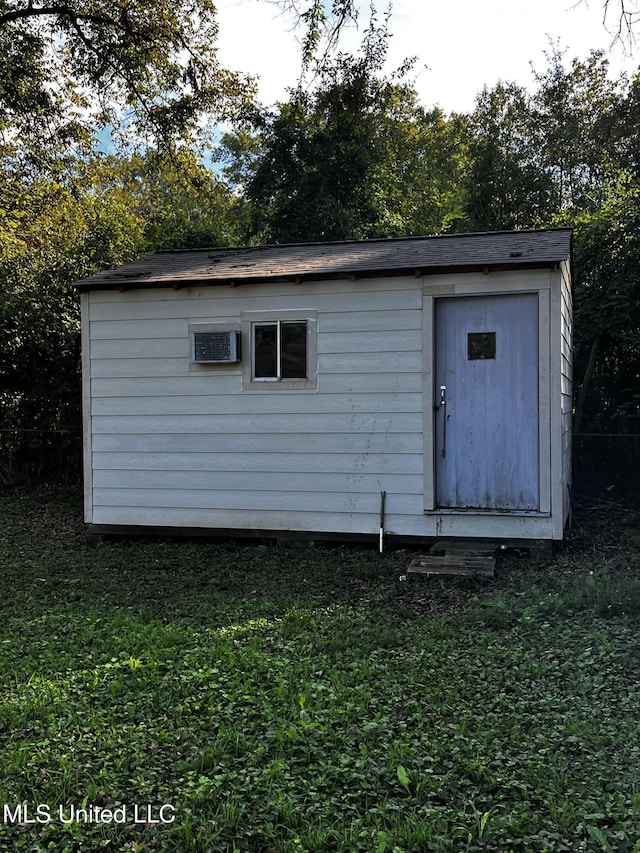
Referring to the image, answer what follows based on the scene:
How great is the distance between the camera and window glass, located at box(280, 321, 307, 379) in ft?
21.4

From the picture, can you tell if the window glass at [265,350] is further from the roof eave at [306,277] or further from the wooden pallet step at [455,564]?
the wooden pallet step at [455,564]

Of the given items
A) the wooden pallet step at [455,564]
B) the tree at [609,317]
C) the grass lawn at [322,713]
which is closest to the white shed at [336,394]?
the wooden pallet step at [455,564]

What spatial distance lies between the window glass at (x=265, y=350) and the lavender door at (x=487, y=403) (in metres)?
1.56

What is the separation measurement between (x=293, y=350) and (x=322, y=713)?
405 cm

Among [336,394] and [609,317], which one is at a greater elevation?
[609,317]

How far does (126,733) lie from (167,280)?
4.68 metres

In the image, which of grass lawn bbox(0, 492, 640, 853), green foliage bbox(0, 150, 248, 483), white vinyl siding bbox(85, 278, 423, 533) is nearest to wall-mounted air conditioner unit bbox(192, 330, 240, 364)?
white vinyl siding bbox(85, 278, 423, 533)

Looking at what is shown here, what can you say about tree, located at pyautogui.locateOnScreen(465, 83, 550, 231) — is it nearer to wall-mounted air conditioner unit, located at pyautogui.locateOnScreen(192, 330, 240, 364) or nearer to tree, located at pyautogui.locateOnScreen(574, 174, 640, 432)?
tree, located at pyautogui.locateOnScreen(574, 174, 640, 432)

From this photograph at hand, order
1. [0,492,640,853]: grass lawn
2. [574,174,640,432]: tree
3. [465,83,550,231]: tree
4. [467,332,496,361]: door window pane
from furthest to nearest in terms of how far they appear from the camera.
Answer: [465,83,550,231]: tree
[574,174,640,432]: tree
[467,332,496,361]: door window pane
[0,492,640,853]: grass lawn

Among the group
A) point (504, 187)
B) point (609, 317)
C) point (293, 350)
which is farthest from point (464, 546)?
point (504, 187)

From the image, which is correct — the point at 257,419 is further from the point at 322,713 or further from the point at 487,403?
the point at 322,713

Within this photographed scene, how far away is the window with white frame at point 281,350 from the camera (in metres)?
6.50

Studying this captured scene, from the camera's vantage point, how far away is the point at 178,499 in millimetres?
6832

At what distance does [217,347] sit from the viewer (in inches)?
261
